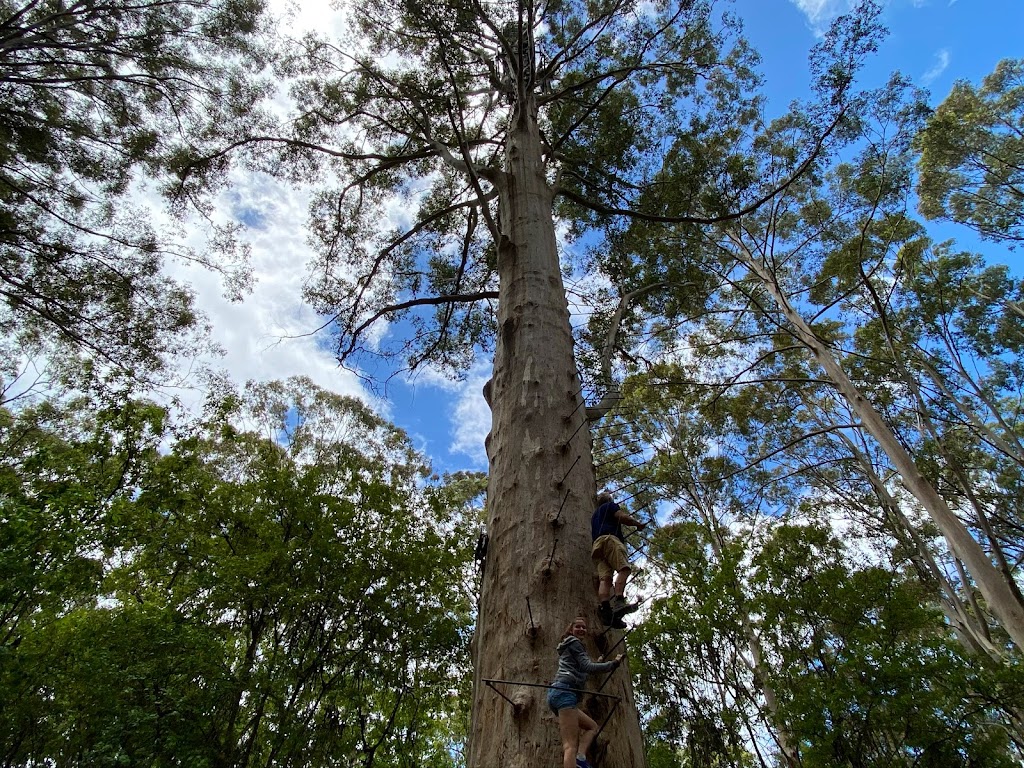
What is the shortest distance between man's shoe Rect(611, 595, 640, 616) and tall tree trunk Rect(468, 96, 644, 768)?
0.26 feet

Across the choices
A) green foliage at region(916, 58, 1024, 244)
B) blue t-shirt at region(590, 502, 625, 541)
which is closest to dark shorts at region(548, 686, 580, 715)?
blue t-shirt at region(590, 502, 625, 541)

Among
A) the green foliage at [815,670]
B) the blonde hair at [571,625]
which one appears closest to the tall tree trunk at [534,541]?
the blonde hair at [571,625]

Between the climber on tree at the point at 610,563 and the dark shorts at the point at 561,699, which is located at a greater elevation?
the climber on tree at the point at 610,563

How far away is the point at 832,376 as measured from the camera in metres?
8.96

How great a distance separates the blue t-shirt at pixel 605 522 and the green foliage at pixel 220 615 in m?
4.04

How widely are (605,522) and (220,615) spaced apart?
5.16 metres

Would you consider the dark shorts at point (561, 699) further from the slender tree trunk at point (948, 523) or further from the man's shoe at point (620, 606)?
the slender tree trunk at point (948, 523)

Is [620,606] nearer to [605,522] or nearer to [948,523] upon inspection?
[605,522]

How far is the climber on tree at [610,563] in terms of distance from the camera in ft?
7.11

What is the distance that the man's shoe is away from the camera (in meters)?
2.13

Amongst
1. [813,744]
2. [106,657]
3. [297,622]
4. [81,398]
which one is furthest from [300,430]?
[813,744]

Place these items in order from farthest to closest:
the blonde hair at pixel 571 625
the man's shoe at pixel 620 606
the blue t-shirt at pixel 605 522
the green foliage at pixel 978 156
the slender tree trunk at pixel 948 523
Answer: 1. the green foliage at pixel 978 156
2. the slender tree trunk at pixel 948 523
3. the blue t-shirt at pixel 605 522
4. the man's shoe at pixel 620 606
5. the blonde hair at pixel 571 625

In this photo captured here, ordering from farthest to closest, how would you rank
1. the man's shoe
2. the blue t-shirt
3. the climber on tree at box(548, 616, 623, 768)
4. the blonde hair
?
the blue t-shirt → the man's shoe → the blonde hair → the climber on tree at box(548, 616, 623, 768)

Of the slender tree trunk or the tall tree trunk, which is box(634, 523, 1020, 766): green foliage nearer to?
the slender tree trunk
